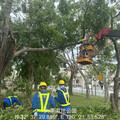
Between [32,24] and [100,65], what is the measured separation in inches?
363

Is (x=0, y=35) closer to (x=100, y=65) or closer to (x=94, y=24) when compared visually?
(x=94, y=24)

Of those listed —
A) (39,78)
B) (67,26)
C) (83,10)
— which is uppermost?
(83,10)

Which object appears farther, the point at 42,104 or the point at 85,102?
the point at 85,102

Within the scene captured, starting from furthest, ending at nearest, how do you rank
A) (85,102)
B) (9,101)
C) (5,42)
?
1. (85,102)
2. (5,42)
3. (9,101)

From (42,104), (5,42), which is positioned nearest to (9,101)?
(5,42)

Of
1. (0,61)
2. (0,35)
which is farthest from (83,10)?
(0,61)

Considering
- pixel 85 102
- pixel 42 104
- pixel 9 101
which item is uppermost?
pixel 42 104

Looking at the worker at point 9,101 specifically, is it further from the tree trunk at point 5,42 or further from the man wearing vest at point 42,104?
the man wearing vest at point 42,104

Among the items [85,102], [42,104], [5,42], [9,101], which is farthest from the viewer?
[85,102]

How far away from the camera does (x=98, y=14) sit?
28.7 ft

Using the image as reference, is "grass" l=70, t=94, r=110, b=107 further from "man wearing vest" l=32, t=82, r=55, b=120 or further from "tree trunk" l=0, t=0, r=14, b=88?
"man wearing vest" l=32, t=82, r=55, b=120

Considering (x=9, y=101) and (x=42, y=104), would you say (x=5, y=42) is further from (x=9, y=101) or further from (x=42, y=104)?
(x=42, y=104)

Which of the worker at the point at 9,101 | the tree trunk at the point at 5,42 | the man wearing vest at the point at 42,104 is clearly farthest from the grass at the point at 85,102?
the man wearing vest at the point at 42,104

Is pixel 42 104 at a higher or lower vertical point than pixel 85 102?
higher
